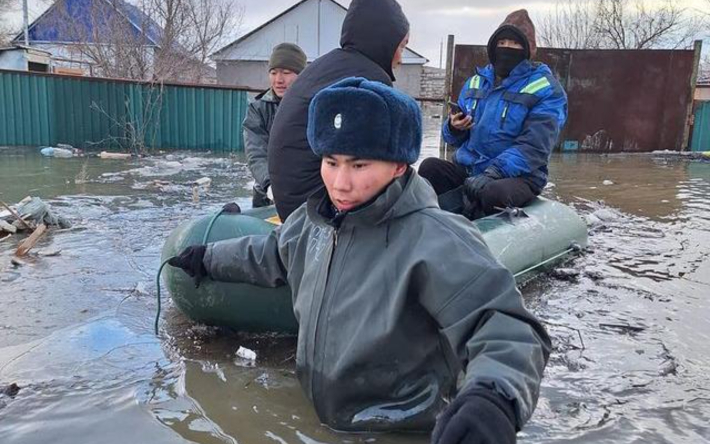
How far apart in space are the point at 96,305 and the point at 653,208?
561cm

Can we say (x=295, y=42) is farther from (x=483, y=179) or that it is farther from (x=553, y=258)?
(x=553, y=258)

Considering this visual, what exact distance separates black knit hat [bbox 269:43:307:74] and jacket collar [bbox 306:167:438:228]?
2820 mm

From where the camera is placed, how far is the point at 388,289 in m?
1.87

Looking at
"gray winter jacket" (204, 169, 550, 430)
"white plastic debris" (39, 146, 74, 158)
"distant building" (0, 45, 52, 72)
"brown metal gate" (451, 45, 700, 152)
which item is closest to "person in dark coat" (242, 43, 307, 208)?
"gray winter jacket" (204, 169, 550, 430)

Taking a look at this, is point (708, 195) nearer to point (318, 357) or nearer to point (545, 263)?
point (545, 263)

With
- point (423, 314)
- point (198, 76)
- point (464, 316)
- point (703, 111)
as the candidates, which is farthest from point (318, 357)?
point (198, 76)

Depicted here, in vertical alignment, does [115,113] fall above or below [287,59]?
below

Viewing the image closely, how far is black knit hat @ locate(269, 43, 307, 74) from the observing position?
4.59 m

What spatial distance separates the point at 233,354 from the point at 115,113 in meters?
10.9

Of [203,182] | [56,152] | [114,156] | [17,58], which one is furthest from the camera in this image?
[17,58]

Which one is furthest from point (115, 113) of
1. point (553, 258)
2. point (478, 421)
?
point (478, 421)

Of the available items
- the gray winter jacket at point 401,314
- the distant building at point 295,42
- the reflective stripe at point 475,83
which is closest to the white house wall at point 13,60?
the distant building at point 295,42

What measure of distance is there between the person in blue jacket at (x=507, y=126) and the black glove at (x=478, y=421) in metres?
2.89

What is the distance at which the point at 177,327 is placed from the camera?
326cm
